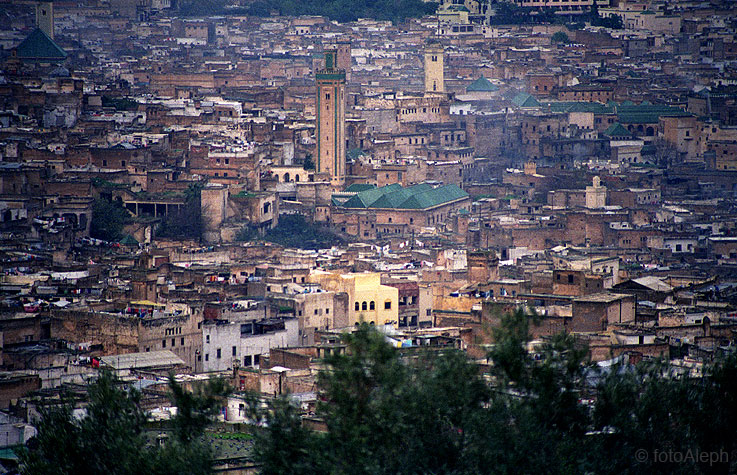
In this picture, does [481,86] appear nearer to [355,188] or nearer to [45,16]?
[45,16]

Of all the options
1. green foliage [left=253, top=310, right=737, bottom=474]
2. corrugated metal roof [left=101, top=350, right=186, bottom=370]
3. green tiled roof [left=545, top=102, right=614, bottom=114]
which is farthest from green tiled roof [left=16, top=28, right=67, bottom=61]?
green foliage [left=253, top=310, right=737, bottom=474]

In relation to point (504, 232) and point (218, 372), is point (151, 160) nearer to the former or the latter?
point (504, 232)

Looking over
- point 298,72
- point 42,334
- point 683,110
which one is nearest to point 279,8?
point 298,72

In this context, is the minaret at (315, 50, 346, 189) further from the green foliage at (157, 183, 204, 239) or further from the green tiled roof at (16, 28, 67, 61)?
the green tiled roof at (16, 28, 67, 61)

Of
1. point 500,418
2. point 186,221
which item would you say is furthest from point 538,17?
point 500,418

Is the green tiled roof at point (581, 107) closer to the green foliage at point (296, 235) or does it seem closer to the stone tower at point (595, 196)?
the stone tower at point (595, 196)
